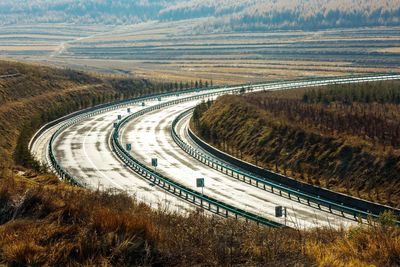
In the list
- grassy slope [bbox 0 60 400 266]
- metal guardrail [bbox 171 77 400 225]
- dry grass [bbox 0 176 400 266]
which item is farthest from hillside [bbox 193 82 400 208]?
dry grass [bbox 0 176 400 266]

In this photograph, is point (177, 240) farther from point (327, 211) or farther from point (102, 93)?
point (102, 93)

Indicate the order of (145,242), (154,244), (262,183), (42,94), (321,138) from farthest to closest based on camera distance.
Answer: (42,94) → (321,138) → (262,183) → (154,244) → (145,242)

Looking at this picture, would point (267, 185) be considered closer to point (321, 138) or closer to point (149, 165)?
point (321, 138)

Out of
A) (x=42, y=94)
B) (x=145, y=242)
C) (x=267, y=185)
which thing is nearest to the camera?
(x=145, y=242)

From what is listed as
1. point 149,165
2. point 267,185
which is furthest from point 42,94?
point 267,185

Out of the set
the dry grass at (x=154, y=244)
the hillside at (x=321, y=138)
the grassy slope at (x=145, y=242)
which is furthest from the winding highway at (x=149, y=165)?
the dry grass at (x=154, y=244)

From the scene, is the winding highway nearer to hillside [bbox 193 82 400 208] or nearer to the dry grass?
hillside [bbox 193 82 400 208]
